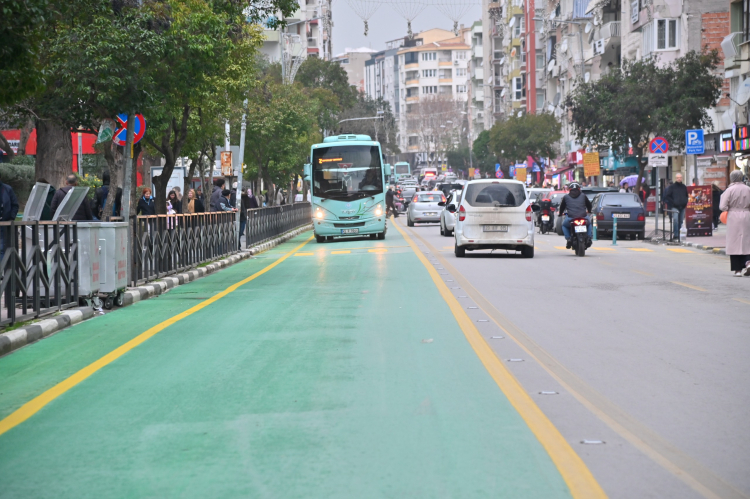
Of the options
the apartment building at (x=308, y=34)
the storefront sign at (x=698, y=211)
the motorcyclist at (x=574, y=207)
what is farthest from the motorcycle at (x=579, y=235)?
the apartment building at (x=308, y=34)

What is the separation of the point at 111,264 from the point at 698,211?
2387 centimetres

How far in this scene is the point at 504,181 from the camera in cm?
2453

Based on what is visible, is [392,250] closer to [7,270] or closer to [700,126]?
[7,270]

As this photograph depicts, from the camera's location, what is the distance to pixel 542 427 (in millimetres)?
6422

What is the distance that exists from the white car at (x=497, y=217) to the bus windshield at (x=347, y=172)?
1242cm

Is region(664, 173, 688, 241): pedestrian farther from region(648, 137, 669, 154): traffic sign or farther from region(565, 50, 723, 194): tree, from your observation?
region(565, 50, 723, 194): tree

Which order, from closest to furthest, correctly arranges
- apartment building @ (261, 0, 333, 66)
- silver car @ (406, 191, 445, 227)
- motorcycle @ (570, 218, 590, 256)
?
motorcycle @ (570, 218, 590, 256)
silver car @ (406, 191, 445, 227)
apartment building @ (261, 0, 333, 66)

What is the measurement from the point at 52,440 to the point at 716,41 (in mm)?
50806

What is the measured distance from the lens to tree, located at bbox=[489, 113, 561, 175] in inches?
3280

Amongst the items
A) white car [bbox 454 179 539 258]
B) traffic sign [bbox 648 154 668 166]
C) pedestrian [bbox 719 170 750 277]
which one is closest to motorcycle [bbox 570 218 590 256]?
white car [bbox 454 179 539 258]

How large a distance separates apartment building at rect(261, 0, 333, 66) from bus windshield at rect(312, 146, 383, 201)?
5379 centimetres

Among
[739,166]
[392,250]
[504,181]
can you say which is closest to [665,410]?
[504,181]

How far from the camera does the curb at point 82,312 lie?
1070 cm

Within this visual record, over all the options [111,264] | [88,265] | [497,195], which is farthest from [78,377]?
[497,195]
